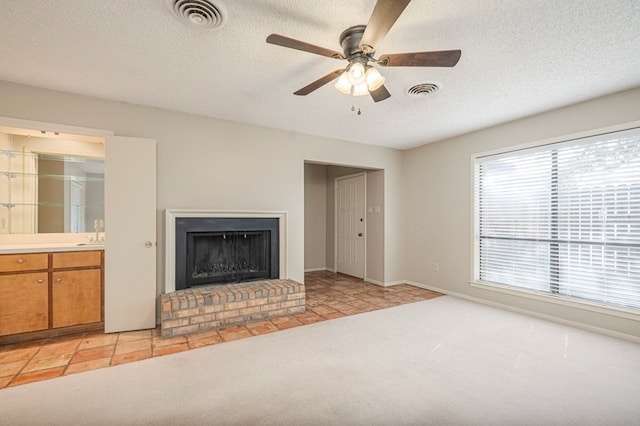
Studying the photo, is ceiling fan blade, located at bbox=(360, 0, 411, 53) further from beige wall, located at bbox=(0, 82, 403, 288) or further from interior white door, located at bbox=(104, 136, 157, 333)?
interior white door, located at bbox=(104, 136, 157, 333)

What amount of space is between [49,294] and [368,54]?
3679 mm

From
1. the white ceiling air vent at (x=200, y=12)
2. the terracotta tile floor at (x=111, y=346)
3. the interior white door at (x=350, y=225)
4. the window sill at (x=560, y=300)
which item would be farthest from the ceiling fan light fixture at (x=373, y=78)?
the interior white door at (x=350, y=225)

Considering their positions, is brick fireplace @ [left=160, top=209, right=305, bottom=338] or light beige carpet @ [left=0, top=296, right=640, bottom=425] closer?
light beige carpet @ [left=0, top=296, right=640, bottom=425]

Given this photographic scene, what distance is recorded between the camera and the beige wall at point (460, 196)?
10.2 ft

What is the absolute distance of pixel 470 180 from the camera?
14.3 feet

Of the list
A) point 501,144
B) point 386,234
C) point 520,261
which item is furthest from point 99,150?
point 520,261

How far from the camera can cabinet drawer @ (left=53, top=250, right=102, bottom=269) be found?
2.90 m

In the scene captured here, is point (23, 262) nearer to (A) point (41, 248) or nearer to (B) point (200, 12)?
(A) point (41, 248)

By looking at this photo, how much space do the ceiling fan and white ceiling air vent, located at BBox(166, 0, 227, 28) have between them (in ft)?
1.53

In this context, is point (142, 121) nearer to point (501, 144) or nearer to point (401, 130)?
point (401, 130)

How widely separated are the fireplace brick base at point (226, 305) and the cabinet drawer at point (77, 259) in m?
0.78

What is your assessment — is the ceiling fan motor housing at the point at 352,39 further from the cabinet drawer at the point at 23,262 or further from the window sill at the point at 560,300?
the window sill at the point at 560,300

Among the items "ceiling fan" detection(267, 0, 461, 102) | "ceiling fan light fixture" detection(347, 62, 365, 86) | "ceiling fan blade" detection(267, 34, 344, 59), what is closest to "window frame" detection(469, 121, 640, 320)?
"ceiling fan" detection(267, 0, 461, 102)

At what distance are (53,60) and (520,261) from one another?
17.9ft
